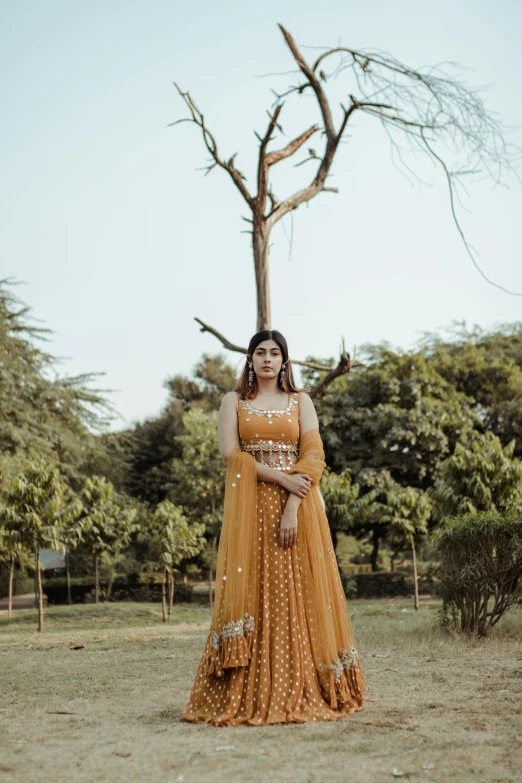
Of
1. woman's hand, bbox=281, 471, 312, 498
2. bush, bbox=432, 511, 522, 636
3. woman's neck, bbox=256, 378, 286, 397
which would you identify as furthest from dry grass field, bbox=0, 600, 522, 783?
woman's neck, bbox=256, 378, 286, 397

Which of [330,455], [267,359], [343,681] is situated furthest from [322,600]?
[330,455]

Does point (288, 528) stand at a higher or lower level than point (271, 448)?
lower

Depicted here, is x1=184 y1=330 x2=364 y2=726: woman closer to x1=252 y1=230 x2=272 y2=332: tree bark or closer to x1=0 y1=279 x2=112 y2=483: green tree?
x1=252 y1=230 x2=272 y2=332: tree bark

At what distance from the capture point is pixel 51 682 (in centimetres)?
598

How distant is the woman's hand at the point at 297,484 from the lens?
4.59m

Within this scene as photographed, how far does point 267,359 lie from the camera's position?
4.81 metres

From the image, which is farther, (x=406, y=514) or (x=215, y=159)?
(x=406, y=514)

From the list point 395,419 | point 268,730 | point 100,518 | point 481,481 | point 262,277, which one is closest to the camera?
point 268,730

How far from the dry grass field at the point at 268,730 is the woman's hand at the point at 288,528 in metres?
0.99

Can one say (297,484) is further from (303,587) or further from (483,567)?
(483,567)

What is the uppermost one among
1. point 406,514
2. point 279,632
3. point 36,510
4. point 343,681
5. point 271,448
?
point 271,448

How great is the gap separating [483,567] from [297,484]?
4.12 metres

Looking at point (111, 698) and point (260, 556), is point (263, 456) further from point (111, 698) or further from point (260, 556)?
point (111, 698)

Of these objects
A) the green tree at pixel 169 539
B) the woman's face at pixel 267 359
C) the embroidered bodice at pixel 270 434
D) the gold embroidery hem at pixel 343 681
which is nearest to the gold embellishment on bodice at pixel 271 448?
the embroidered bodice at pixel 270 434
